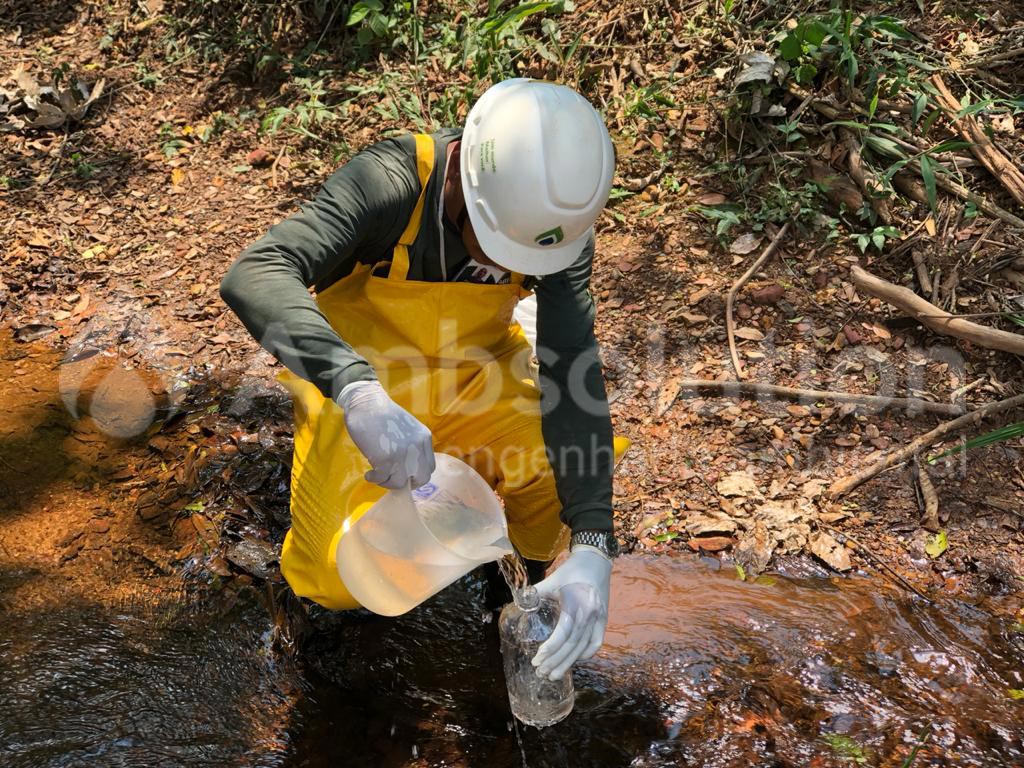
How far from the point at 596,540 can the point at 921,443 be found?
153 centimetres

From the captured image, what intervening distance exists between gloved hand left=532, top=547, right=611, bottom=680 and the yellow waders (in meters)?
0.32

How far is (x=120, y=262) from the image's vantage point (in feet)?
13.8

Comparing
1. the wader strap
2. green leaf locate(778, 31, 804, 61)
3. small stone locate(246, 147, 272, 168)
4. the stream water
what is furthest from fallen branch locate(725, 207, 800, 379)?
small stone locate(246, 147, 272, 168)

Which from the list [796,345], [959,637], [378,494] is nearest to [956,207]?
[796,345]

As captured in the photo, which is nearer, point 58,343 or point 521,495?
point 521,495

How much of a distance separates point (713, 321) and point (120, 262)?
277cm

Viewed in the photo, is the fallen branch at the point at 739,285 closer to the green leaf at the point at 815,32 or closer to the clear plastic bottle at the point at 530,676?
the green leaf at the point at 815,32

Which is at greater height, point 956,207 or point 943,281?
point 956,207

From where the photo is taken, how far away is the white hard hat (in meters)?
1.99

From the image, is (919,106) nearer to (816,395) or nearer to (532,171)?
(816,395)

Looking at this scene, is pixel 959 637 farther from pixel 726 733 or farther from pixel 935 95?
pixel 935 95

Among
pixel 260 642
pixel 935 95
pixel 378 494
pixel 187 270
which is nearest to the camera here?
pixel 378 494

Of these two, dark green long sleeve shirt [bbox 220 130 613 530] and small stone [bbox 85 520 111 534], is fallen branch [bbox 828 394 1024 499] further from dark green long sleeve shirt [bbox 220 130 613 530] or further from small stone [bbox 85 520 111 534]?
small stone [bbox 85 520 111 534]

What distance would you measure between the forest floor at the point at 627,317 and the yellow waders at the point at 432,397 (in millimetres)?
589
